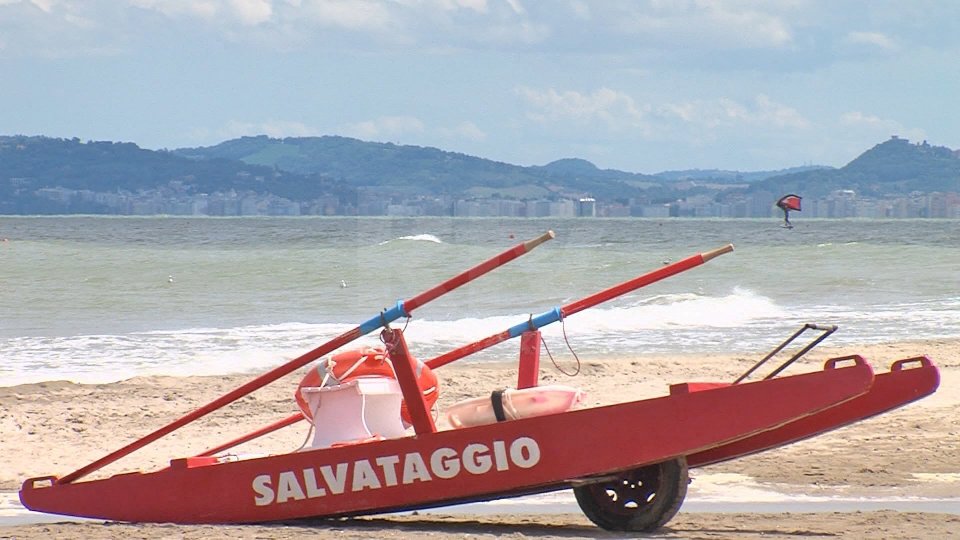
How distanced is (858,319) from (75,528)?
51.3 feet

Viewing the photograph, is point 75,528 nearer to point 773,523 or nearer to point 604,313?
point 773,523

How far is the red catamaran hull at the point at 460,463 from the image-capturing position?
6977 millimetres

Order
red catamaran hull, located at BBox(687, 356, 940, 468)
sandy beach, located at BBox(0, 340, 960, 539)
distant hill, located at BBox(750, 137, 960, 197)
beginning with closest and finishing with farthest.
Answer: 1. red catamaran hull, located at BBox(687, 356, 940, 468)
2. sandy beach, located at BBox(0, 340, 960, 539)
3. distant hill, located at BBox(750, 137, 960, 197)

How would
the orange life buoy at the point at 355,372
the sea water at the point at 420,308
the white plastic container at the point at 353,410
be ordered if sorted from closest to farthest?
the white plastic container at the point at 353,410 → the orange life buoy at the point at 355,372 → the sea water at the point at 420,308

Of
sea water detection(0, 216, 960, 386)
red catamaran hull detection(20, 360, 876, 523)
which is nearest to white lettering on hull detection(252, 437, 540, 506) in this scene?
red catamaran hull detection(20, 360, 876, 523)

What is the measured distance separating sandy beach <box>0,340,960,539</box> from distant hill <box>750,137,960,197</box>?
100m

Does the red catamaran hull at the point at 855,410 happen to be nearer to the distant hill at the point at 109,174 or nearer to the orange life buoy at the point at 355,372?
the orange life buoy at the point at 355,372

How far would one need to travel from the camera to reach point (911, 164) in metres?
129

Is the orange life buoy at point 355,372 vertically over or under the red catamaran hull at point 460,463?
over

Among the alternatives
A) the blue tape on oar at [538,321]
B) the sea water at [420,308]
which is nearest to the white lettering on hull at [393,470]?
the blue tape on oar at [538,321]

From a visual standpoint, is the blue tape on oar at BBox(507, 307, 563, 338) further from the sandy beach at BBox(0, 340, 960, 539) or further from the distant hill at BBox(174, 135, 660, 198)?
the distant hill at BBox(174, 135, 660, 198)

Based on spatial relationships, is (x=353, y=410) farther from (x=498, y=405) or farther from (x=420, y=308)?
(x=420, y=308)

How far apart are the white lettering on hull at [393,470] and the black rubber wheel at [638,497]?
16.2 inches

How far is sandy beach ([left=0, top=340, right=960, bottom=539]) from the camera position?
763 cm
